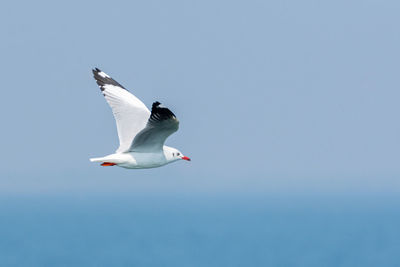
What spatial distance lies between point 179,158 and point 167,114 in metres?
2.50

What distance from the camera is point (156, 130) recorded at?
51.3ft

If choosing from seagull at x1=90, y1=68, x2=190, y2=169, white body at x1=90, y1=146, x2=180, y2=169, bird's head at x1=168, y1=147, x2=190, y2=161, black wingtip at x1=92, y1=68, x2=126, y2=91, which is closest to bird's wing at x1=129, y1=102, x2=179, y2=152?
seagull at x1=90, y1=68, x2=190, y2=169

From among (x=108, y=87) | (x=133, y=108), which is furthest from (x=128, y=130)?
(x=108, y=87)

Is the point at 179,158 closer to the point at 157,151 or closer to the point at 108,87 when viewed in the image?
the point at 157,151

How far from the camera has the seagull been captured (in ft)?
49.9

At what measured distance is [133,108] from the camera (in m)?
18.0

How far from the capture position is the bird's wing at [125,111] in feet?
56.6

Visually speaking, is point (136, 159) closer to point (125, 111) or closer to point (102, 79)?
point (125, 111)

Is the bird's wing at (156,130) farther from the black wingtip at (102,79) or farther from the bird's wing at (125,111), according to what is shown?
the black wingtip at (102,79)

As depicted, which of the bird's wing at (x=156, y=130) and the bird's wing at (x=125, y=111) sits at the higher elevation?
the bird's wing at (x=125, y=111)

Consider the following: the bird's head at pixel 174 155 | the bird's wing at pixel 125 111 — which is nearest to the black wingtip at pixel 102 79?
the bird's wing at pixel 125 111

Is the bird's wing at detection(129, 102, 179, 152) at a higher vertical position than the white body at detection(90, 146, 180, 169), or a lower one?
higher

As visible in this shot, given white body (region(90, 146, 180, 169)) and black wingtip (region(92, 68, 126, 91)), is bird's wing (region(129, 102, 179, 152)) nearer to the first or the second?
white body (region(90, 146, 180, 169))

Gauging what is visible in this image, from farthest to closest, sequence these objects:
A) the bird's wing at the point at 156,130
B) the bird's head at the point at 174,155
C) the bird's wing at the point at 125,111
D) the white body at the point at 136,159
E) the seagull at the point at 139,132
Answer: the bird's wing at the point at 125,111
the bird's head at the point at 174,155
the white body at the point at 136,159
the seagull at the point at 139,132
the bird's wing at the point at 156,130
